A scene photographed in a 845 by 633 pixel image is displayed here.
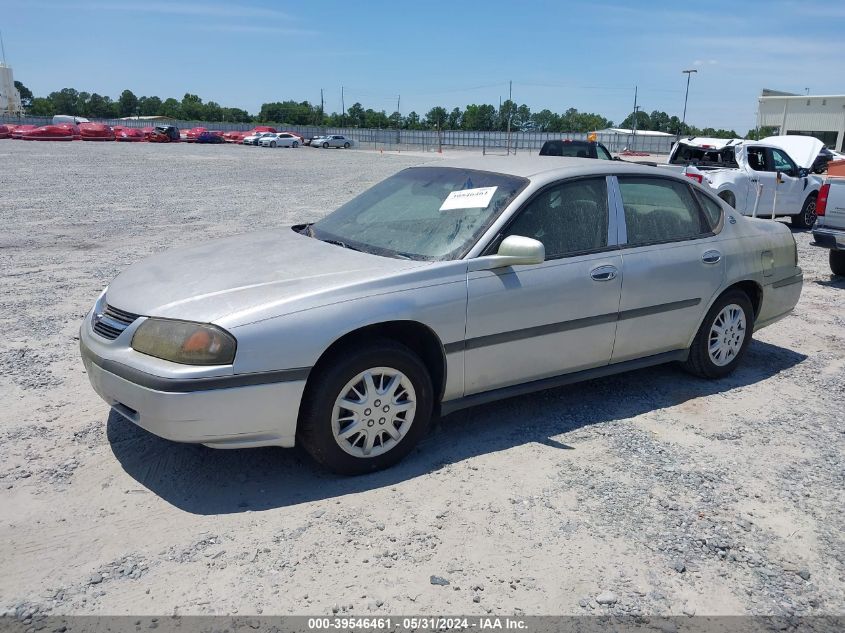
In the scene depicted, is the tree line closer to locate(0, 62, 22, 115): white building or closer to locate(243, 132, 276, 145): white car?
locate(0, 62, 22, 115): white building

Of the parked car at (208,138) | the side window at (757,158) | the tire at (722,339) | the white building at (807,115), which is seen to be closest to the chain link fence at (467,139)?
the parked car at (208,138)

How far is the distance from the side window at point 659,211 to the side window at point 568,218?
0.78 ft

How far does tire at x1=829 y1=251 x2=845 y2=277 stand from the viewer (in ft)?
30.8

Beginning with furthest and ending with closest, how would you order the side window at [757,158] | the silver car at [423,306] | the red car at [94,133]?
the red car at [94,133] → the side window at [757,158] → the silver car at [423,306]

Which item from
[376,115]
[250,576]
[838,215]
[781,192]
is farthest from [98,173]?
[376,115]

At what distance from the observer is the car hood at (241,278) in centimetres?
352

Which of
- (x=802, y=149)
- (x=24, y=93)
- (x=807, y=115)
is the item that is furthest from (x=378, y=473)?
(x=24, y=93)

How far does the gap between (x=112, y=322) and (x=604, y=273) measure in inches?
116

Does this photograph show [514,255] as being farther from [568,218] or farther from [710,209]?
[710,209]

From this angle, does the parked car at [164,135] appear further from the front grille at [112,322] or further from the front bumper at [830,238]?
the front grille at [112,322]

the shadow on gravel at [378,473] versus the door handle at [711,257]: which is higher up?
the door handle at [711,257]

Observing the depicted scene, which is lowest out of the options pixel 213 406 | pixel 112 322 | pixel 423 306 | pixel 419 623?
pixel 419 623

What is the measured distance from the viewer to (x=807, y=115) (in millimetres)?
77000

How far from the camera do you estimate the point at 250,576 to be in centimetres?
299
